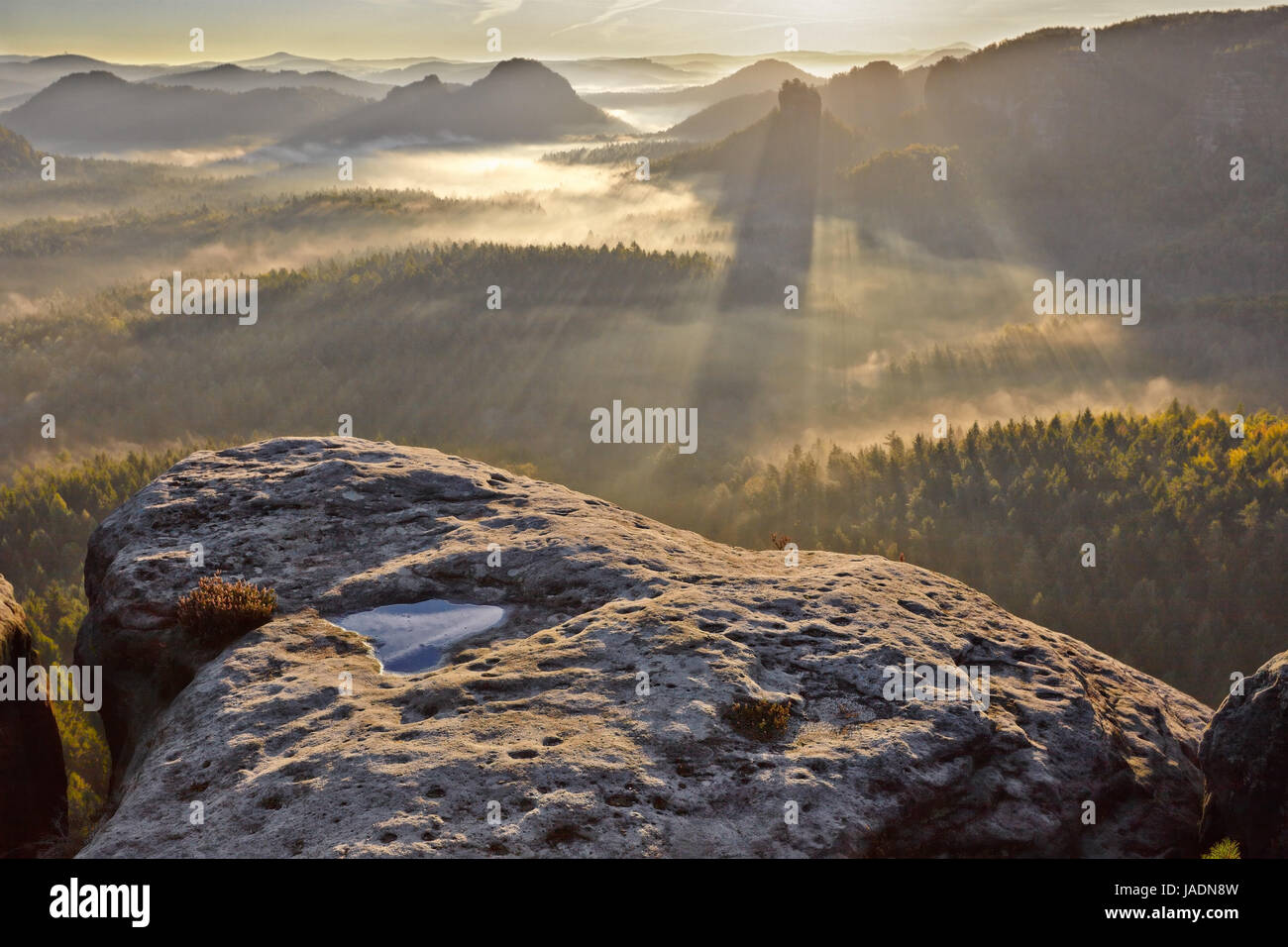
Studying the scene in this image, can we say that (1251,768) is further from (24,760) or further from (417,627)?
(24,760)

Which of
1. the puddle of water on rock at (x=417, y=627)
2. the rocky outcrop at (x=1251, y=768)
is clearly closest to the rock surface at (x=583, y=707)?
the puddle of water on rock at (x=417, y=627)

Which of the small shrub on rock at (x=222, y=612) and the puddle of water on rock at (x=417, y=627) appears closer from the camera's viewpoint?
the puddle of water on rock at (x=417, y=627)

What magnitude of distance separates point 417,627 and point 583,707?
3.32 meters

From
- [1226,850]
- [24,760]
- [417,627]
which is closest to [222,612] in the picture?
[417,627]

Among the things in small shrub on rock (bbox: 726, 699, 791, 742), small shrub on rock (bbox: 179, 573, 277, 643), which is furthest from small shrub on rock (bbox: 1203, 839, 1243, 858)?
small shrub on rock (bbox: 179, 573, 277, 643)

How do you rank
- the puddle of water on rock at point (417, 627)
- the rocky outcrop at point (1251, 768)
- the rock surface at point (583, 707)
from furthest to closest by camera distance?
the puddle of water on rock at point (417, 627)
the rocky outcrop at point (1251, 768)
the rock surface at point (583, 707)

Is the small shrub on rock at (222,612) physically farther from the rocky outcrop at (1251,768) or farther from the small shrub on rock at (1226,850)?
the rocky outcrop at (1251,768)

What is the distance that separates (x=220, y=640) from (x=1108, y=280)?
4005 inches

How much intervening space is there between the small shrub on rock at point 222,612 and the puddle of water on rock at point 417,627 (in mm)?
1073

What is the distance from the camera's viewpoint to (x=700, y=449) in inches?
1764

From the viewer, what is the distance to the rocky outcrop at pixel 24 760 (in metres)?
11.7

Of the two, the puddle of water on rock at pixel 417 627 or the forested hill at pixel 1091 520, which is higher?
the puddle of water on rock at pixel 417 627

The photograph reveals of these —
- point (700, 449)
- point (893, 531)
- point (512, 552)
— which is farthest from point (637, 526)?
point (700, 449)

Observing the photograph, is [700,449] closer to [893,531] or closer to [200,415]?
[893,531]
